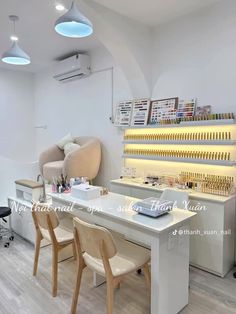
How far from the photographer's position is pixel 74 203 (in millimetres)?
2457

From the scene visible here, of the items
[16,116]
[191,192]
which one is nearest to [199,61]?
[191,192]

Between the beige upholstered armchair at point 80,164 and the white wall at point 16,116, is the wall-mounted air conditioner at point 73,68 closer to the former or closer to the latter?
the beige upholstered armchair at point 80,164

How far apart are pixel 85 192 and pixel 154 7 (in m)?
2.26

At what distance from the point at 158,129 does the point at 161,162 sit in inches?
17.9

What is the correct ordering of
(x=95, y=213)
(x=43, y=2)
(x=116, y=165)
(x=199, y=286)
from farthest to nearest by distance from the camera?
(x=116, y=165) < (x=43, y=2) < (x=199, y=286) < (x=95, y=213)

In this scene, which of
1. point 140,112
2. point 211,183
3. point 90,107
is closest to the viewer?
point 211,183

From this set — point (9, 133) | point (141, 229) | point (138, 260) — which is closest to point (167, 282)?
point (138, 260)

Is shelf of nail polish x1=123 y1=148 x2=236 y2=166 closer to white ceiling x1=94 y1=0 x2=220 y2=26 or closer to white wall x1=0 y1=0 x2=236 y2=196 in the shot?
white wall x1=0 y1=0 x2=236 y2=196

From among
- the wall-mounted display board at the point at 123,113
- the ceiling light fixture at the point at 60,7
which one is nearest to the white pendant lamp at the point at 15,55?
the ceiling light fixture at the point at 60,7

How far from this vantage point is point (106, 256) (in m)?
1.74

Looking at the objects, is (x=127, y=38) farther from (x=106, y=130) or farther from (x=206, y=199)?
(x=206, y=199)

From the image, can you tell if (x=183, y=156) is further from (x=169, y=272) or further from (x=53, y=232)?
(x=53, y=232)

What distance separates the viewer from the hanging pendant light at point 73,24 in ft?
6.57

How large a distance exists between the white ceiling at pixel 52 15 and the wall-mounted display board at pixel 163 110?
1.04 m
